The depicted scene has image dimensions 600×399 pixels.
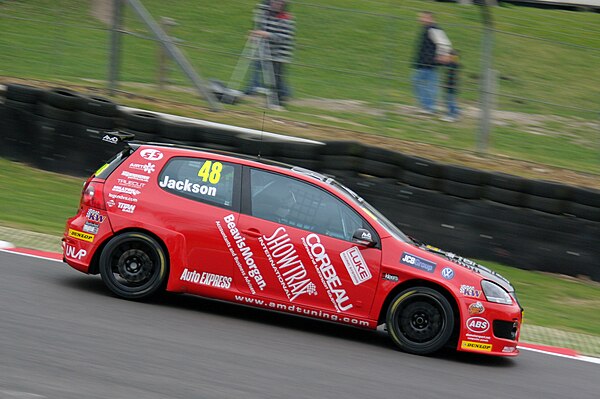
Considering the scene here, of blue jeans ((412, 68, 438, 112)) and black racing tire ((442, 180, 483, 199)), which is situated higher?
blue jeans ((412, 68, 438, 112))

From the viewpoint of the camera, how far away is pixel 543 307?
10695 millimetres

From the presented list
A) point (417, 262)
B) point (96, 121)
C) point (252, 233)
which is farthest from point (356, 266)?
point (96, 121)

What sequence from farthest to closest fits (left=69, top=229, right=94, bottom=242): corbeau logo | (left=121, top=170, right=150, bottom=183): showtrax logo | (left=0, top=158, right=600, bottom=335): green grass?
1. (left=0, top=158, right=600, bottom=335): green grass
2. (left=121, top=170, right=150, bottom=183): showtrax logo
3. (left=69, top=229, right=94, bottom=242): corbeau logo

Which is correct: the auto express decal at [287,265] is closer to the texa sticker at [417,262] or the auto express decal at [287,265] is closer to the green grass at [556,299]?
the texa sticker at [417,262]

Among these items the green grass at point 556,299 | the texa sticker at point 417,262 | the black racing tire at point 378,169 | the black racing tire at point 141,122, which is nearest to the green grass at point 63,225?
the green grass at point 556,299

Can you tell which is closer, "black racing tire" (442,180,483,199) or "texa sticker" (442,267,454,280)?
"texa sticker" (442,267,454,280)

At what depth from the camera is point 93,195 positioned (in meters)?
8.34

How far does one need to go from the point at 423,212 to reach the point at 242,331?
5.25 meters

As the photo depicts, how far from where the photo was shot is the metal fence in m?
14.3

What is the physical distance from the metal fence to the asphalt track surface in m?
6.40

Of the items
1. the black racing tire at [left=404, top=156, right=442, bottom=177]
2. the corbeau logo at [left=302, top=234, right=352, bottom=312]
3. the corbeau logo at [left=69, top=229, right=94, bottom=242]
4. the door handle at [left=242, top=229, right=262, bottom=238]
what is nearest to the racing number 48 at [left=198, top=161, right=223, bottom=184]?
the door handle at [left=242, top=229, right=262, bottom=238]

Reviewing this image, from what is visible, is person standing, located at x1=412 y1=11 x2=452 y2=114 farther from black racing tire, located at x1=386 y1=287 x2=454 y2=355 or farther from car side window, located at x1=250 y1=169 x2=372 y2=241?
black racing tire, located at x1=386 y1=287 x2=454 y2=355

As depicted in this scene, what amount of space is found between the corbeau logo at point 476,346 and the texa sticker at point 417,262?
68 cm

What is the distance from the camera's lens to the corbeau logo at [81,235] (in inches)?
323
